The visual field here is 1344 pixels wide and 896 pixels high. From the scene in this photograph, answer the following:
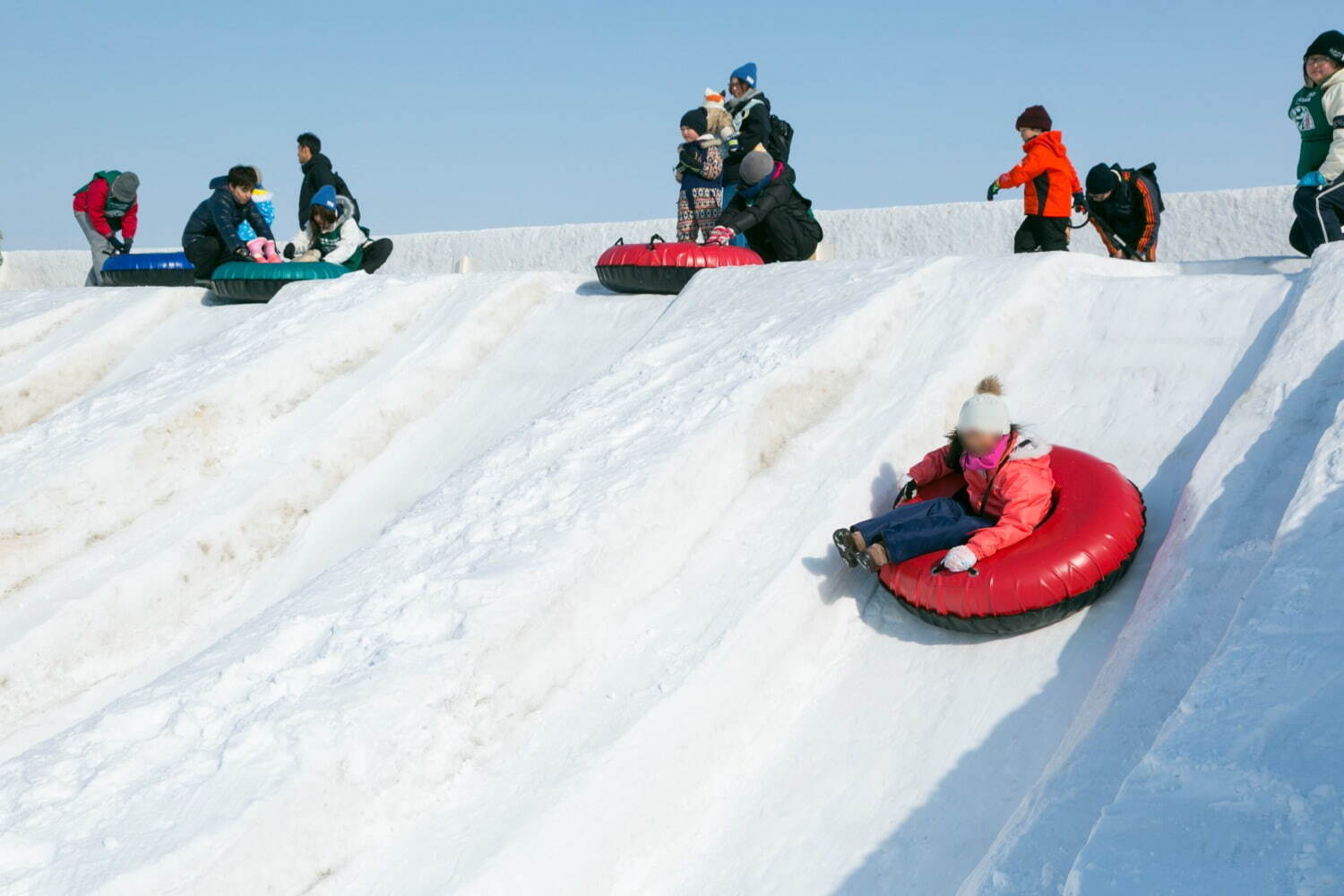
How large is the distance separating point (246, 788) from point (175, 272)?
26.7 ft

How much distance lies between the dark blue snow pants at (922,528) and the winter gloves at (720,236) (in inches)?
139

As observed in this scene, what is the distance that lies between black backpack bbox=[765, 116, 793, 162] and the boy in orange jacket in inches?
69.3

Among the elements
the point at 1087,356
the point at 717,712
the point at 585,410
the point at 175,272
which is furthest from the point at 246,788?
the point at 175,272

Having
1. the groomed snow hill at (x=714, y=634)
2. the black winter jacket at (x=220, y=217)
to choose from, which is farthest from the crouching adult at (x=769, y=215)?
the black winter jacket at (x=220, y=217)

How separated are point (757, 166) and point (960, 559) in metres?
4.10

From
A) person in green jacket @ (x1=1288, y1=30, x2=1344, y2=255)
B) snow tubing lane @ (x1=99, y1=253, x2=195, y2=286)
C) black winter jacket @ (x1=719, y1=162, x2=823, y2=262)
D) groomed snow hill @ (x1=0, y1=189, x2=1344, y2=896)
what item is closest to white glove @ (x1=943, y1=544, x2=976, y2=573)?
groomed snow hill @ (x1=0, y1=189, x2=1344, y2=896)

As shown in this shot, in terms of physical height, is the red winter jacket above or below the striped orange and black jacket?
above

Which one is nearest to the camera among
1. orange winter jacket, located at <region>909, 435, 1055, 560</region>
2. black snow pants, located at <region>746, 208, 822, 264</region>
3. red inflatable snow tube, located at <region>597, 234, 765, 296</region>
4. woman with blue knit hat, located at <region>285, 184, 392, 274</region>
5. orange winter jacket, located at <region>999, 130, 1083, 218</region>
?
orange winter jacket, located at <region>909, 435, 1055, 560</region>

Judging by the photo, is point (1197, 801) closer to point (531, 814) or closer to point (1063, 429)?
point (531, 814)

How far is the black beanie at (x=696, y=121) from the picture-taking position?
7758 millimetres

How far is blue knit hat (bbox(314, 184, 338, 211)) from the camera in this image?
9.63 meters

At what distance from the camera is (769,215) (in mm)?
7598

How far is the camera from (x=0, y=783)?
3.86m

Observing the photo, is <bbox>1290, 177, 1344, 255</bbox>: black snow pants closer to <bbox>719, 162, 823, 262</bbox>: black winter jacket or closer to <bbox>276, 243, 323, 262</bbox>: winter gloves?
<bbox>719, 162, 823, 262</bbox>: black winter jacket
